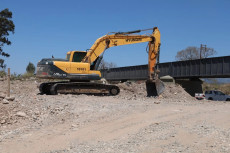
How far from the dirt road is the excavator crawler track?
494 centimetres

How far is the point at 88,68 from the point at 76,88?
4.60 ft

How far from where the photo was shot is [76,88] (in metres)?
17.0

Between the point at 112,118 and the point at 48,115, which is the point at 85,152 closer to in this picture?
the point at 112,118

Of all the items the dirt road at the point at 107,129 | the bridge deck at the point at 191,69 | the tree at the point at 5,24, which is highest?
the tree at the point at 5,24

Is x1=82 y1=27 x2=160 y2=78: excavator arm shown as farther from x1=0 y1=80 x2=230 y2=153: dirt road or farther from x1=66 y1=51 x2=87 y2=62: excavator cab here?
x1=0 y1=80 x2=230 y2=153: dirt road

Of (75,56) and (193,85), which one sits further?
(193,85)

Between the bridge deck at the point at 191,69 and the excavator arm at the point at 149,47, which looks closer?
the excavator arm at the point at 149,47

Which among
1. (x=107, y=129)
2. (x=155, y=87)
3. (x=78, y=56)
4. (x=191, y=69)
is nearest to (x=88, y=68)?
(x=78, y=56)

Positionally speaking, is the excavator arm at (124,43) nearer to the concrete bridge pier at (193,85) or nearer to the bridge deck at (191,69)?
the bridge deck at (191,69)

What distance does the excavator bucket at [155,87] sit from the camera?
57.7ft

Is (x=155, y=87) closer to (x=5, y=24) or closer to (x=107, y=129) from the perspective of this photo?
(x=107, y=129)

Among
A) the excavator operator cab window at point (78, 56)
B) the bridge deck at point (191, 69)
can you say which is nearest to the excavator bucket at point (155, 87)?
the excavator operator cab window at point (78, 56)

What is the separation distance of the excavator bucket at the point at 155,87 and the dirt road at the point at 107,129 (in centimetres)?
639

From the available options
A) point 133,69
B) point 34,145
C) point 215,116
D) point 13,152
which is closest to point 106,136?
point 34,145
